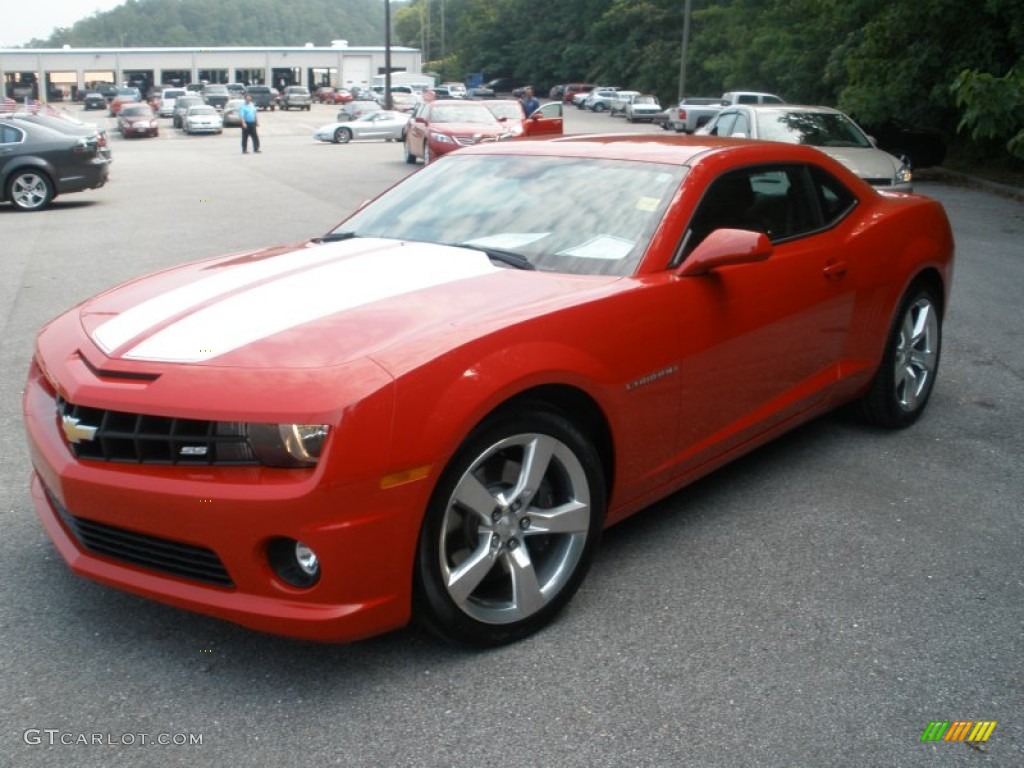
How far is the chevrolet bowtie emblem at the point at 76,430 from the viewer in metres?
2.96

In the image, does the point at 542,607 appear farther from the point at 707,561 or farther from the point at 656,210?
the point at 656,210

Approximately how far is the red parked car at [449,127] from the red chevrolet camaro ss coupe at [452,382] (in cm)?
1616

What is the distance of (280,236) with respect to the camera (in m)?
12.9

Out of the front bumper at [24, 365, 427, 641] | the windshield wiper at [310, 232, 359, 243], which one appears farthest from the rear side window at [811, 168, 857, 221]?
the front bumper at [24, 365, 427, 641]

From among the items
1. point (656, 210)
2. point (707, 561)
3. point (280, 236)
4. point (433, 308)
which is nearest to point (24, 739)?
point (433, 308)

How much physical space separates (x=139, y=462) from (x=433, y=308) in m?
0.98

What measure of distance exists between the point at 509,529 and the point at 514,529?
2 cm

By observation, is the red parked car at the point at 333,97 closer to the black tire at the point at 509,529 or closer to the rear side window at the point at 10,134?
the rear side window at the point at 10,134

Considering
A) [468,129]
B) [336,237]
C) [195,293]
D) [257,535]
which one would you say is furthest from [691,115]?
[257,535]

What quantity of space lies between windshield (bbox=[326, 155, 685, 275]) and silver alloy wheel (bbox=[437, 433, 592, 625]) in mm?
841

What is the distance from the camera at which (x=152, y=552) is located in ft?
9.61

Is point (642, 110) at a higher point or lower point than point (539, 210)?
lower

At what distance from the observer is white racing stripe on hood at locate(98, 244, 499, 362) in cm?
312

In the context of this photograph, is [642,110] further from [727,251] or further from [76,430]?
[76,430]
